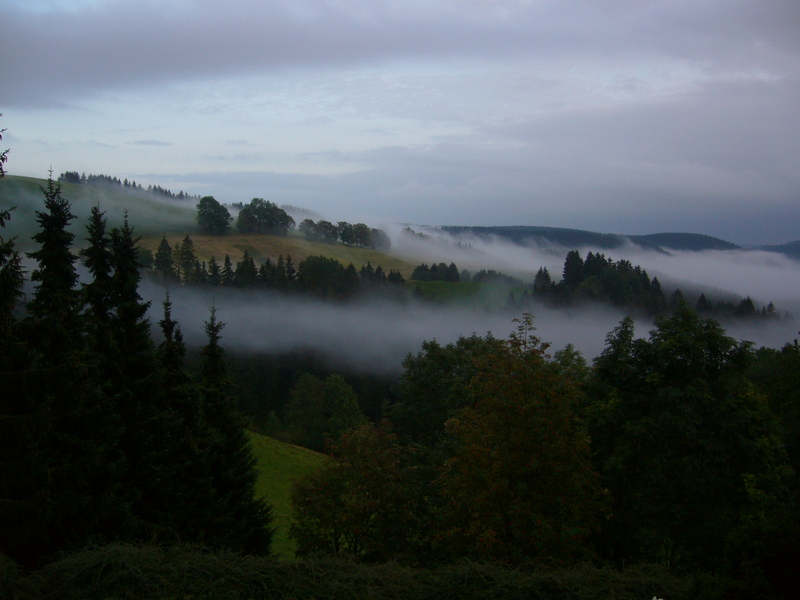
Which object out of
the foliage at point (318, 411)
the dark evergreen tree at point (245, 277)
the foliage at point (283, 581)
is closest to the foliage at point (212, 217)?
the dark evergreen tree at point (245, 277)

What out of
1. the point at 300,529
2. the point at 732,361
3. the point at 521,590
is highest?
the point at 732,361

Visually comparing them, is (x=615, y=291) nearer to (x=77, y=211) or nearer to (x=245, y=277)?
(x=245, y=277)

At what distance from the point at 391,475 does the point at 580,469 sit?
708 cm

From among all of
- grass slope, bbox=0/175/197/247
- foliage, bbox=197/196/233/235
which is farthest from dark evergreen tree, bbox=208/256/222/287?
foliage, bbox=197/196/233/235

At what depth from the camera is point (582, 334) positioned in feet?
426

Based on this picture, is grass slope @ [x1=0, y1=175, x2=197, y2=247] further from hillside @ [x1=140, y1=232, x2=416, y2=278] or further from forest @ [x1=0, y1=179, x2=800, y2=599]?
forest @ [x1=0, y1=179, x2=800, y2=599]

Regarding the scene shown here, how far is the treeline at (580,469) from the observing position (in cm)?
1623

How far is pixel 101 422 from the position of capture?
15.7 meters

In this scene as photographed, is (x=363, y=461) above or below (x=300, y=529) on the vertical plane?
above

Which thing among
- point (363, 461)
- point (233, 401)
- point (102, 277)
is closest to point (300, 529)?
point (363, 461)

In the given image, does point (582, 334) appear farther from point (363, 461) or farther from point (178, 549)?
point (178, 549)

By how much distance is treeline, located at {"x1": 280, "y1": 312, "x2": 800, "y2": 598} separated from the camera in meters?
16.2

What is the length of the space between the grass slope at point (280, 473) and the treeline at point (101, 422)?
10.5 metres

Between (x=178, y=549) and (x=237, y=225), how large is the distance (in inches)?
7175
